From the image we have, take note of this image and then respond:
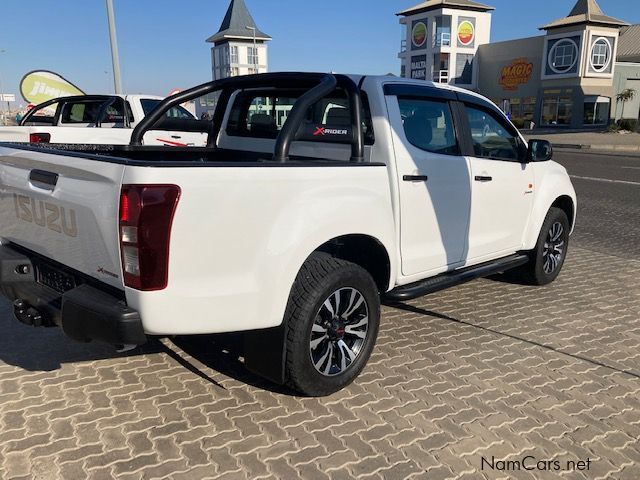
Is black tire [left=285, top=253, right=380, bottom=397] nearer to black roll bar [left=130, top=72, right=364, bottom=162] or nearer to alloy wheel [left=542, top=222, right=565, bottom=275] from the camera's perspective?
black roll bar [left=130, top=72, right=364, bottom=162]

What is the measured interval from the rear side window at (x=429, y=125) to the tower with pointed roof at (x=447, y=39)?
60.9 m

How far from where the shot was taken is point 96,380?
3523mm

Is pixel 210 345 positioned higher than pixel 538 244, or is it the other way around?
pixel 538 244

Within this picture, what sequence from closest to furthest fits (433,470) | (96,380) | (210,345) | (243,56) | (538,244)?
(433,470) → (96,380) → (210,345) → (538,244) → (243,56)

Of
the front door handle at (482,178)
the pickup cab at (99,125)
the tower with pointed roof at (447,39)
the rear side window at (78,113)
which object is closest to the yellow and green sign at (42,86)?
the pickup cab at (99,125)

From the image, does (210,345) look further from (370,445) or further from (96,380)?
(370,445)

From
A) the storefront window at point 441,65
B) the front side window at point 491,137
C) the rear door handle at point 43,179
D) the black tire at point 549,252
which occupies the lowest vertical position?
the black tire at point 549,252

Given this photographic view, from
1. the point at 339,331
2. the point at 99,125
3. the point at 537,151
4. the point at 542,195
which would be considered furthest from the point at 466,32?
the point at 339,331

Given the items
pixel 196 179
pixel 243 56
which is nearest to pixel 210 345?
pixel 196 179

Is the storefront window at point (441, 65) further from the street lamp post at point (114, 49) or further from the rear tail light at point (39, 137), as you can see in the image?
the rear tail light at point (39, 137)

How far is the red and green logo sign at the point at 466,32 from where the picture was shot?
63.5 metres

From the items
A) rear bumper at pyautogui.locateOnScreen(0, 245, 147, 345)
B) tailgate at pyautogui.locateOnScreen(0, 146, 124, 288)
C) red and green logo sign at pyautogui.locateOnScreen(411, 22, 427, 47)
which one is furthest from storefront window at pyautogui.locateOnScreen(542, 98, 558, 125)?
rear bumper at pyautogui.locateOnScreen(0, 245, 147, 345)

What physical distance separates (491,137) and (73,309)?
11.4 ft

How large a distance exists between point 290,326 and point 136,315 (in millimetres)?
808
